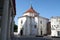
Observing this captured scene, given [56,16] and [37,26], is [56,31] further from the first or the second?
[37,26]

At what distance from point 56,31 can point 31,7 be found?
1665 cm

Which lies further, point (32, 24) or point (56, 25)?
point (32, 24)

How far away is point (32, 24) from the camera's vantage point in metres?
50.9

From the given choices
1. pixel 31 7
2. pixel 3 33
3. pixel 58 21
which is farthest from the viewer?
pixel 31 7

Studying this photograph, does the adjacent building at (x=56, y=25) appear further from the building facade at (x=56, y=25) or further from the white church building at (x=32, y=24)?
the white church building at (x=32, y=24)

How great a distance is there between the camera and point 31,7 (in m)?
56.9

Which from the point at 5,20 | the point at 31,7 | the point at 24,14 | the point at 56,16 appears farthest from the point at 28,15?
the point at 5,20

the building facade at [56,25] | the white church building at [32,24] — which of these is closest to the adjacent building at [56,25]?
the building facade at [56,25]

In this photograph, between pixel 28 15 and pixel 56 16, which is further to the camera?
pixel 28 15

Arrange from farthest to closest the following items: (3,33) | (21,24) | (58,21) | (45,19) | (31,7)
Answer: (31,7) < (45,19) < (21,24) < (58,21) < (3,33)

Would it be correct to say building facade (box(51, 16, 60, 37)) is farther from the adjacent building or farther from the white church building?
the white church building

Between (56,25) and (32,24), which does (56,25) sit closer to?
(56,25)

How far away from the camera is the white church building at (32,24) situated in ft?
162

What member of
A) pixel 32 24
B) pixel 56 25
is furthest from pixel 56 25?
pixel 32 24
